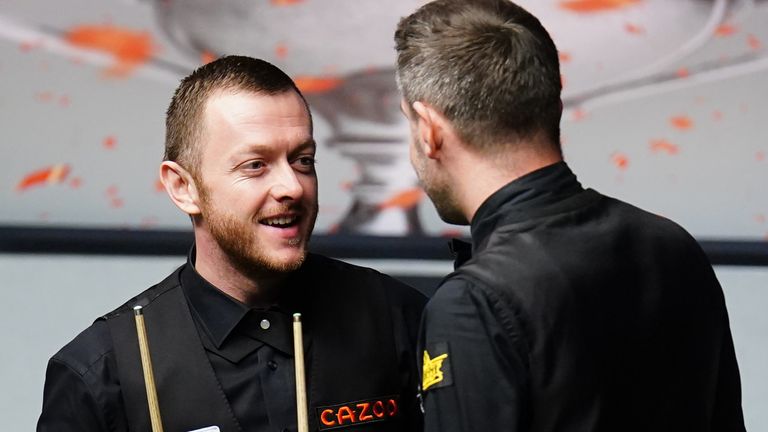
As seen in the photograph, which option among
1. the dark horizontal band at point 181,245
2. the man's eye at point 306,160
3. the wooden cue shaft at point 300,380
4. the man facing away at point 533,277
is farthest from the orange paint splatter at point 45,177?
the man facing away at point 533,277

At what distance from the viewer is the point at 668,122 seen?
317cm

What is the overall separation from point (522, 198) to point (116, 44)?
6.97ft

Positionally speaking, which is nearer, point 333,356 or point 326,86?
point 333,356

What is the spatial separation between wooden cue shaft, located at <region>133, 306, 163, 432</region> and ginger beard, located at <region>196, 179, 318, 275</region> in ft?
0.54

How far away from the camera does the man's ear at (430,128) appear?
53.0 inches

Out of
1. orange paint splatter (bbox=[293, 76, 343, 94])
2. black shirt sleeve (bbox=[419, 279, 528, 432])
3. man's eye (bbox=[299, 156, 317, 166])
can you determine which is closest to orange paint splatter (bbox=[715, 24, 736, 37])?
orange paint splatter (bbox=[293, 76, 343, 94])

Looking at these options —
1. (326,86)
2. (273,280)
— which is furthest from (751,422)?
(273,280)

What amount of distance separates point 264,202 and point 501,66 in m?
0.38

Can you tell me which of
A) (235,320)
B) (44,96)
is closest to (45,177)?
(44,96)

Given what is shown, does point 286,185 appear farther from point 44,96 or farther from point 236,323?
point 44,96

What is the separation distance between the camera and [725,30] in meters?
3.14

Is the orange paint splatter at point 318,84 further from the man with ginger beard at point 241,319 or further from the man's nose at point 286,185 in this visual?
the man's nose at point 286,185

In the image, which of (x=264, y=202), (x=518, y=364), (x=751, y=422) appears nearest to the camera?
(x=518, y=364)

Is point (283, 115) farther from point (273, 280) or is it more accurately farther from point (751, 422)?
point (751, 422)
